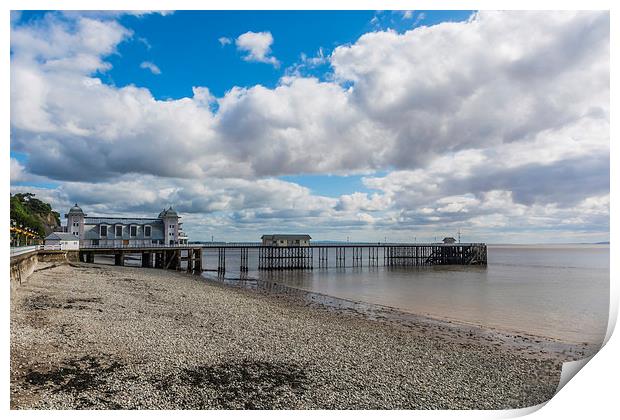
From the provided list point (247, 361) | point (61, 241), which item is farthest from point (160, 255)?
point (247, 361)

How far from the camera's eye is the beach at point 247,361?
7.20 metres

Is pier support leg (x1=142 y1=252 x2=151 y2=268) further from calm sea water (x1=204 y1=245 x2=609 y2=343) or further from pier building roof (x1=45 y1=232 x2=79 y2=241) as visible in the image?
calm sea water (x1=204 y1=245 x2=609 y2=343)

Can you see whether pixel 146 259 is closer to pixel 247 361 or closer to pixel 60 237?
pixel 60 237

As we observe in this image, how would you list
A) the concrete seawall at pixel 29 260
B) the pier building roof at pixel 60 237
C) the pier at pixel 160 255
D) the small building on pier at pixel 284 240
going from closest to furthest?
the concrete seawall at pixel 29 260, the pier building roof at pixel 60 237, the pier at pixel 160 255, the small building on pier at pixel 284 240

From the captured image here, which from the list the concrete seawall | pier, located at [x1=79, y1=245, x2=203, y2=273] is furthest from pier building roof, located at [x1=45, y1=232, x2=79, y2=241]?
pier, located at [x1=79, y1=245, x2=203, y2=273]

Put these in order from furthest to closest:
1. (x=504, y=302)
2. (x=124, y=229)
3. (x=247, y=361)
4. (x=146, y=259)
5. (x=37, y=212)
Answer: (x=37, y=212)
(x=146, y=259)
(x=124, y=229)
(x=504, y=302)
(x=247, y=361)

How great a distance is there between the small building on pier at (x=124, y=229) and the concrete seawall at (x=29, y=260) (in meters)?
5.31

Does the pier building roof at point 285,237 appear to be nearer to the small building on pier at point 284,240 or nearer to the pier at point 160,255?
the small building on pier at point 284,240

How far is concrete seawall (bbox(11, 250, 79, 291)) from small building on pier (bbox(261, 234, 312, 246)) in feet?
A: 69.6

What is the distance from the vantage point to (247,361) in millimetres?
8953

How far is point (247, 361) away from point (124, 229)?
35.0 meters

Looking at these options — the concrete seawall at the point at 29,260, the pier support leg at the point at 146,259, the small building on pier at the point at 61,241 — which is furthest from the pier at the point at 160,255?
the concrete seawall at the point at 29,260

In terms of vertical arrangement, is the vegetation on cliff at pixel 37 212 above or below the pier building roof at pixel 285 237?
above
